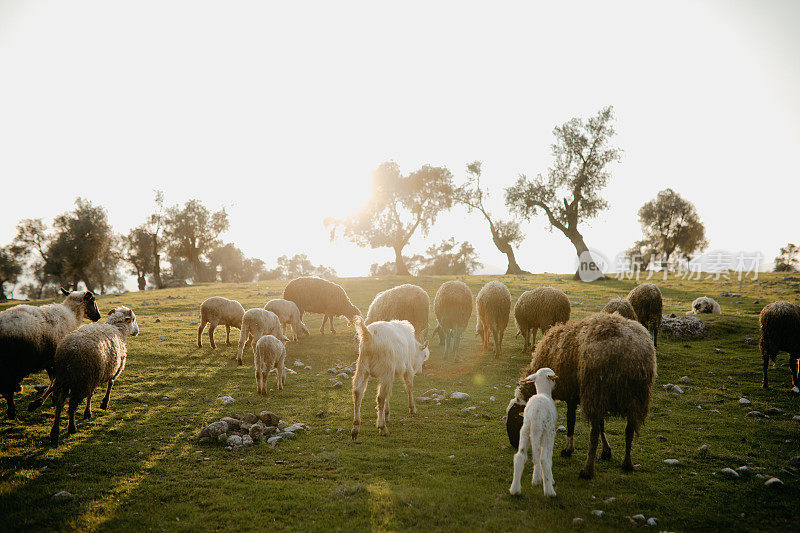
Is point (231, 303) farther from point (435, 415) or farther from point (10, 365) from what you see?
point (435, 415)

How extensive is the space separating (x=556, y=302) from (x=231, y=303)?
12761 millimetres

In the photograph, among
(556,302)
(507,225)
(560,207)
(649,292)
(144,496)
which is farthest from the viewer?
(507,225)

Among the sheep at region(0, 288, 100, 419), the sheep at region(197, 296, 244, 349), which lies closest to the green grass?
the sheep at region(0, 288, 100, 419)

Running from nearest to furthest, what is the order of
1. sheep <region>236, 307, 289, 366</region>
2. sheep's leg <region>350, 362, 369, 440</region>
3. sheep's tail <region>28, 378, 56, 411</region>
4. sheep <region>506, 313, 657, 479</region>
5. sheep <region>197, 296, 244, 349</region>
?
sheep <region>506, 313, 657, 479</region>
sheep's leg <region>350, 362, 369, 440</region>
sheep's tail <region>28, 378, 56, 411</region>
sheep <region>236, 307, 289, 366</region>
sheep <region>197, 296, 244, 349</region>

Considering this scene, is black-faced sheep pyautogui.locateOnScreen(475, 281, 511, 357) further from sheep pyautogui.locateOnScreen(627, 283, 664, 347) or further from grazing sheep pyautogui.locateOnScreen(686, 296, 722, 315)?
grazing sheep pyautogui.locateOnScreen(686, 296, 722, 315)

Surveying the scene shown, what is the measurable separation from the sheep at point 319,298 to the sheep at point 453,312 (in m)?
4.49

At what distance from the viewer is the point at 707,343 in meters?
17.1

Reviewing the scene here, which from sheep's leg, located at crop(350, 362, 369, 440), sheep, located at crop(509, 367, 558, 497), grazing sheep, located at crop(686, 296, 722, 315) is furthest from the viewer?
grazing sheep, located at crop(686, 296, 722, 315)

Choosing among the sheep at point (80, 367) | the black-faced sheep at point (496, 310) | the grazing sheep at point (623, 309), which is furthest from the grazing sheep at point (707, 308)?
the sheep at point (80, 367)

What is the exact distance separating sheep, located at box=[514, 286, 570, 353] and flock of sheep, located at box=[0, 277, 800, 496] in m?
0.04

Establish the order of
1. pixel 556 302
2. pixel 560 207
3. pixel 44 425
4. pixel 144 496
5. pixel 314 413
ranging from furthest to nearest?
pixel 560 207 < pixel 556 302 < pixel 314 413 < pixel 44 425 < pixel 144 496

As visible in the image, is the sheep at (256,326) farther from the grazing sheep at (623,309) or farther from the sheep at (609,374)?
the grazing sheep at (623,309)

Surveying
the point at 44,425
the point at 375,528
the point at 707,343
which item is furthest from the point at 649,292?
the point at 44,425

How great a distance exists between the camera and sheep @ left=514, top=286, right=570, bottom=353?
49.8 feet
